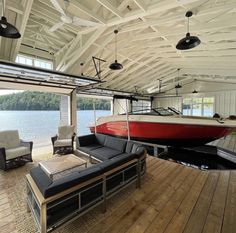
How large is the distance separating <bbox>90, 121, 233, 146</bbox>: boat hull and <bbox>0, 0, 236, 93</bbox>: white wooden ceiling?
2509mm

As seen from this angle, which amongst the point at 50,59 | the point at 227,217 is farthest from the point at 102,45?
the point at 227,217

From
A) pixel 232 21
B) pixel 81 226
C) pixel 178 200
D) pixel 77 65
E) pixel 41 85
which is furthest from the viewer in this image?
pixel 41 85

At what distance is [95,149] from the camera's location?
422 cm

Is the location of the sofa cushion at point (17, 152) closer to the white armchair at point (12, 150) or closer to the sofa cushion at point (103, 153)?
the white armchair at point (12, 150)

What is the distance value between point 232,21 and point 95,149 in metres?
4.42

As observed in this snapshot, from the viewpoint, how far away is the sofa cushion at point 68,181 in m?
1.70

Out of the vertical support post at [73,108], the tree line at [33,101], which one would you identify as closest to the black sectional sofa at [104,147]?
the vertical support post at [73,108]

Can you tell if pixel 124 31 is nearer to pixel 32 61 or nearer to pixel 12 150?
pixel 32 61

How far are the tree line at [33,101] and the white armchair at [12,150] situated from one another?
1878 mm

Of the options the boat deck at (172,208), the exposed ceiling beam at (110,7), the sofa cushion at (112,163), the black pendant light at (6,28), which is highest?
the exposed ceiling beam at (110,7)

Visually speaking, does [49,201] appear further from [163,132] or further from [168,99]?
[168,99]

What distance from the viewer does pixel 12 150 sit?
13.0 feet

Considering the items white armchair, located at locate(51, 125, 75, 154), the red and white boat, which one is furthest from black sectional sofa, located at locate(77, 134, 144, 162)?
the red and white boat

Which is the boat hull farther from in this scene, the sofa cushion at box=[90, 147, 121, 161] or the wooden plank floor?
the sofa cushion at box=[90, 147, 121, 161]
